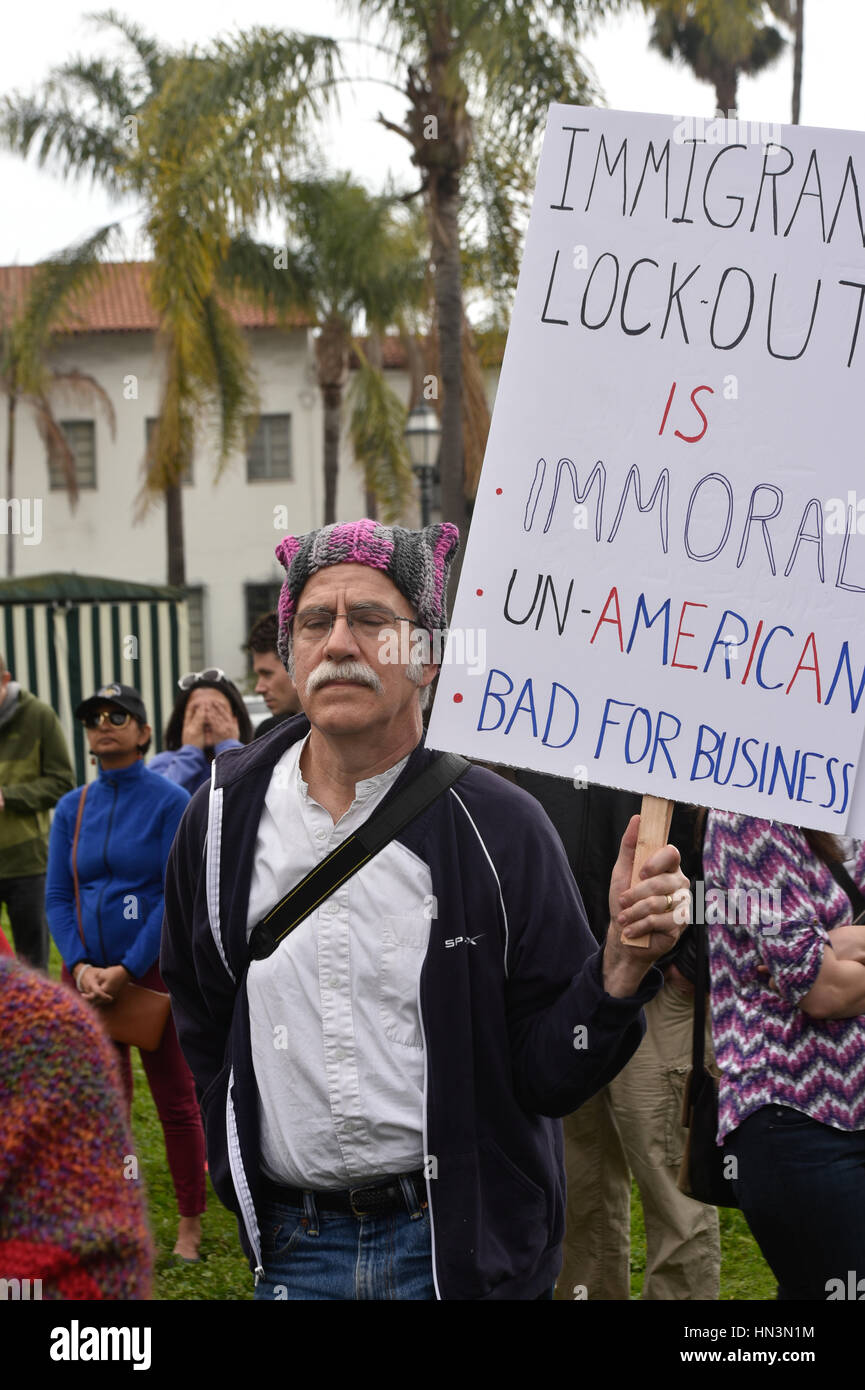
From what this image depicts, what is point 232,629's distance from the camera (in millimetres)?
35031

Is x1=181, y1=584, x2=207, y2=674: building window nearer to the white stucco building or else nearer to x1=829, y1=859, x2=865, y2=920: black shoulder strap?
the white stucco building

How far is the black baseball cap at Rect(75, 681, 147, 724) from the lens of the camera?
5.50 m

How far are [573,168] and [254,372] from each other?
2407 cm

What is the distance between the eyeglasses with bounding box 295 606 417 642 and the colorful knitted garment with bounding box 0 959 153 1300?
1.15m

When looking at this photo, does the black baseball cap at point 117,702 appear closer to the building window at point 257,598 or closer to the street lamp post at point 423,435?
the street lamp post at point 423,435

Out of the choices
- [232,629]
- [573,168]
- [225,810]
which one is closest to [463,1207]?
[225,810]

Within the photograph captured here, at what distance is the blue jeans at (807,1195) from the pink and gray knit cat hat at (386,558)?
3.44ft

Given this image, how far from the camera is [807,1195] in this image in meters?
2.62

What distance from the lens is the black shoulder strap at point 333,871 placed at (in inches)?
98.0

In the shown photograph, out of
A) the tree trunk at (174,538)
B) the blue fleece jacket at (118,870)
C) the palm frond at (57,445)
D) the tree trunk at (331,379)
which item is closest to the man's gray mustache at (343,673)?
the blue fleece jacket at (118,870)

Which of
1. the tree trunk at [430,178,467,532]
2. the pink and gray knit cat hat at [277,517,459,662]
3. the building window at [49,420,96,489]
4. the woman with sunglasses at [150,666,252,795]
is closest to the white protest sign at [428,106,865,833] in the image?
the pink and gray knit cat hat at [277,517,459,662]
